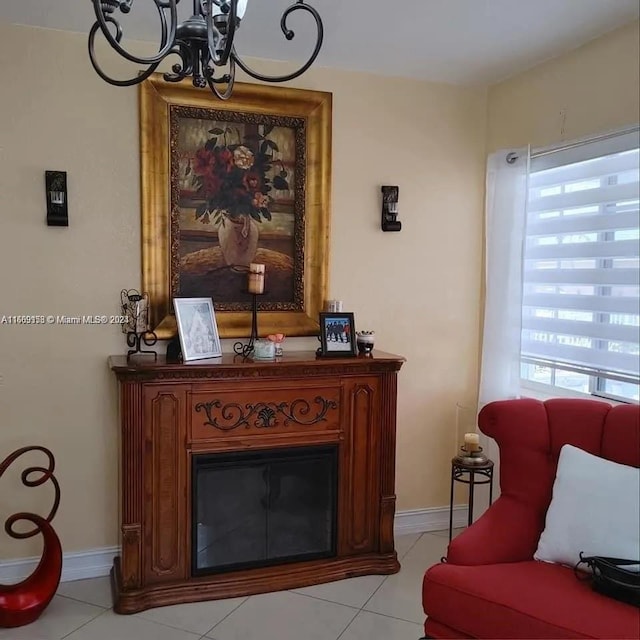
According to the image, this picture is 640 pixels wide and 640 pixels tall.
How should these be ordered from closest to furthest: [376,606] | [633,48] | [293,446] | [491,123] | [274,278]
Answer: [633,48], [376,606], [293,446], [274,278], [491,123]

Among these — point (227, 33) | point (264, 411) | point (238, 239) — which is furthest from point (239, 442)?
point (227, 33)

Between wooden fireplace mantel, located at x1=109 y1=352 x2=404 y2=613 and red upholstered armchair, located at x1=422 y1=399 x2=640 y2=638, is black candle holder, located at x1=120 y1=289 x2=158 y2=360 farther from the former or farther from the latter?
red upholstered armchair, located at x1=422 y1=399 x2=640 y2=638

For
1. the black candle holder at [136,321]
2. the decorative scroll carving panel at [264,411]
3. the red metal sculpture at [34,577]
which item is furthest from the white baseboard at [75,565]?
the black candle holder at [136,321]

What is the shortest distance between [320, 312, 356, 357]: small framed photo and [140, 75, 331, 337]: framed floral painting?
0.18 meters

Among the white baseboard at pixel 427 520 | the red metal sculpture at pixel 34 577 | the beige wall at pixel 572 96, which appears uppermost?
the beige wall at pixel 572 96

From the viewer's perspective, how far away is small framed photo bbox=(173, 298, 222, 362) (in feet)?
9.36

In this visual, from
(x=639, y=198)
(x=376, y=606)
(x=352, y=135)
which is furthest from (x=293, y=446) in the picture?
(x=639, y=198)

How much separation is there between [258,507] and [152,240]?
4.45ft

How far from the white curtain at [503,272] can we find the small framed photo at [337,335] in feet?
2.59

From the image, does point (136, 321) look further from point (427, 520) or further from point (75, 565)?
point (427, 520)

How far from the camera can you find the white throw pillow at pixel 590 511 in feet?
6.79

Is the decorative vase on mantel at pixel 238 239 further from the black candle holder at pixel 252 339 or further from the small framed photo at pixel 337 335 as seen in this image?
the small framed photo at pixel 337 335

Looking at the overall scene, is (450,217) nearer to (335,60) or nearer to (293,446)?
(335,60)

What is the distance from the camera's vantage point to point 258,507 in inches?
117
